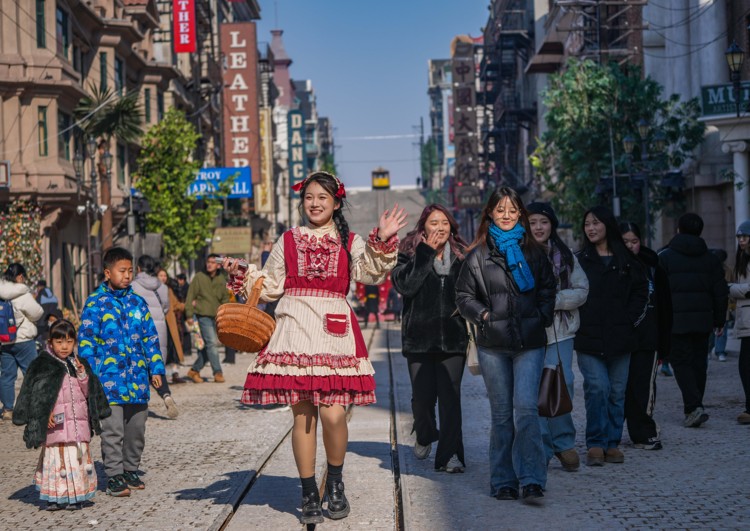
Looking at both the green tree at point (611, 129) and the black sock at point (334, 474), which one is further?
the green tree at point (611, 129)

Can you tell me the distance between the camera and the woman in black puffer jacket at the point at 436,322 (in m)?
9.20

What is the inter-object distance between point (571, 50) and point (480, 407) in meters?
38.5

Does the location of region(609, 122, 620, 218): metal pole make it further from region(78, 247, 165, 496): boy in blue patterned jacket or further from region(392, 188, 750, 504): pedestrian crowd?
region(78, 247, 165, 496): boy in blue patterned jacket

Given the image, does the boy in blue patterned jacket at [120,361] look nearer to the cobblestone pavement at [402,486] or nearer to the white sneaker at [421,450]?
the cobblestone pavement at [402,486]

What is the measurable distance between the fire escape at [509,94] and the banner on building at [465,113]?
3.54 ft

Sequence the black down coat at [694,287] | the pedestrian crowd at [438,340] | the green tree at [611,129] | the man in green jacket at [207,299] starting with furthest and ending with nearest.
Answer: the green tree at [611,129] < the man in green jacket at [207,299] < the black down coat at [694,287] < the pedestrian crowd at [438,340]

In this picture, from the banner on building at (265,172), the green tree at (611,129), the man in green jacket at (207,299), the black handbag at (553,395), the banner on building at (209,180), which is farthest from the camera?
the banner on building at (265,172)

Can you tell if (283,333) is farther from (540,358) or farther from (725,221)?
(725,221)

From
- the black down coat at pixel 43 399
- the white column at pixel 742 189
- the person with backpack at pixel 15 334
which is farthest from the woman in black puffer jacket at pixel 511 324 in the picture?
the white column at pixel 742 189

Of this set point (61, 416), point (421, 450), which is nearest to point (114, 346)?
point (61, 416)

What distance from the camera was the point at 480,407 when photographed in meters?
13.8

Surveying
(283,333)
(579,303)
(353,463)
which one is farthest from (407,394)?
(283,333)

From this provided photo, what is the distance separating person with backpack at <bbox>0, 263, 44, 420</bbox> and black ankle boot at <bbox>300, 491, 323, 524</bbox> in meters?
8.61

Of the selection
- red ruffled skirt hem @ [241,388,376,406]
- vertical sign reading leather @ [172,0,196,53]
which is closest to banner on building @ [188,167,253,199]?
vertical sign reading leather @ [172,0,196,53]
